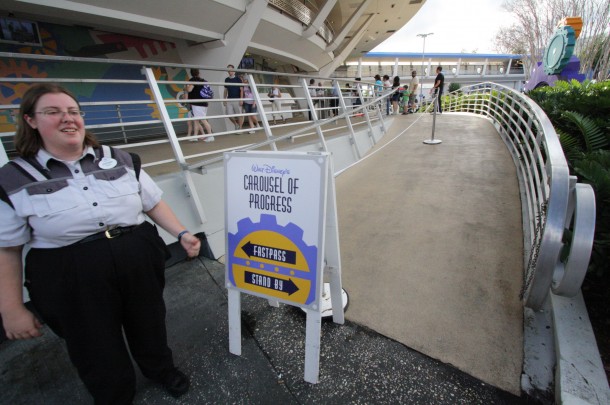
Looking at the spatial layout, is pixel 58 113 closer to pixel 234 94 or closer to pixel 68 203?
pixel 68 203

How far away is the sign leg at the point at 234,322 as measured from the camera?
1999 millimetres

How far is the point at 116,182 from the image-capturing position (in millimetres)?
1503

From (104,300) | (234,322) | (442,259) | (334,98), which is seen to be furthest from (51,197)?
(334,98)

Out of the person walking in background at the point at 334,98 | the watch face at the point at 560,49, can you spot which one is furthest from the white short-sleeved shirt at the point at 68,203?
the watch face at the point at 560,49

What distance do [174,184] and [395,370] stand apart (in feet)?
8.75

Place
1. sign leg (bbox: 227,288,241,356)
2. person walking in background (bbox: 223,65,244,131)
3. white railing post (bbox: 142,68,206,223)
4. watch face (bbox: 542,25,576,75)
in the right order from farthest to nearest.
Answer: watch face (bbox: 542,25,576,75) < person walking in background (bbox: 223,65,244,131) < white railing post (bbox: 142,68,206,223) < sign leg (bbox: 227,288,241,356)

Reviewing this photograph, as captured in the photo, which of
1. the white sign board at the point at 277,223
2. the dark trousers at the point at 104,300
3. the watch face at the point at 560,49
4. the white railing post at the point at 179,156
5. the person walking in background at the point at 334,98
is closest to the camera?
the dark trousers at the point at 104,300

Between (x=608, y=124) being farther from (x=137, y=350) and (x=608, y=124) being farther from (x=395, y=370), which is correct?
(x=137, y=350)

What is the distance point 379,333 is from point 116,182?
1.97 meters

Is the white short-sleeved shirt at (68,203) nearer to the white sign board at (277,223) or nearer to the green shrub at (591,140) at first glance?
the white sign board at (277,223)

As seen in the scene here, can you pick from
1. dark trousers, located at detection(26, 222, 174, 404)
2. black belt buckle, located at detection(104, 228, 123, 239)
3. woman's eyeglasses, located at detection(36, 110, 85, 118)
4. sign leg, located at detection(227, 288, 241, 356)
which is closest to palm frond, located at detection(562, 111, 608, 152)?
sign leg, located at detection(227, 288, 241, 356)

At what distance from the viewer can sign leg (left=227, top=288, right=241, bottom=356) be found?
78.7 inches

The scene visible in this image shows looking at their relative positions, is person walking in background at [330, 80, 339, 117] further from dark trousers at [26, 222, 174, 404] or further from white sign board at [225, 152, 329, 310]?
dark trousers at [26, 222, 174, 404]

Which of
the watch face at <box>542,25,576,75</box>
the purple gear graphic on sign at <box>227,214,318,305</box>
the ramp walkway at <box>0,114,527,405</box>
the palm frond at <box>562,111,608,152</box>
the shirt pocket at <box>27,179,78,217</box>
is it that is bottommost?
the ramp walkway at <box>0,114,527,405</box>
